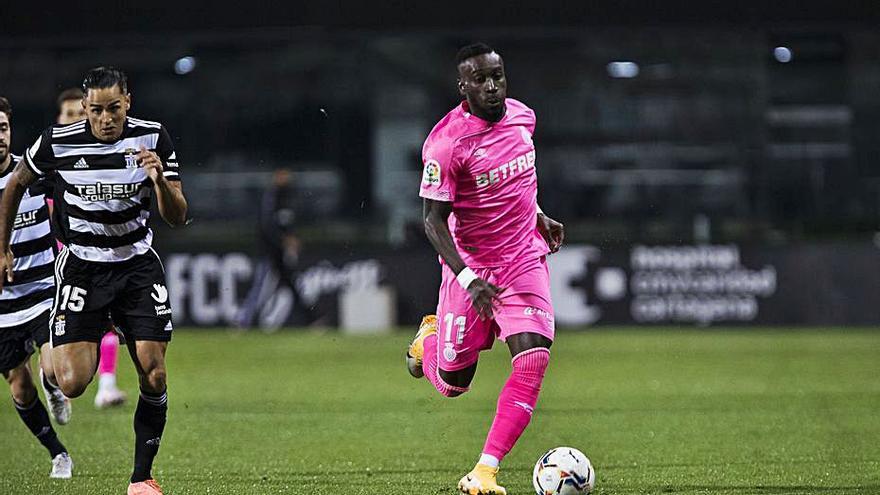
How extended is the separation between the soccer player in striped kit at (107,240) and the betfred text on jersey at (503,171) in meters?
1.55

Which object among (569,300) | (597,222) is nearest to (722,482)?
(569,300)

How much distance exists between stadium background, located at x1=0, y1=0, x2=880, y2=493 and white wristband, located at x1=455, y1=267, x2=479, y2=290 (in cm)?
897

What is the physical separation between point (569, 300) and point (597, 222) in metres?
1.68

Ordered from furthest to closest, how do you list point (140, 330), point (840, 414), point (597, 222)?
1. point (597, 222)
2. point (840, 414)
3. point (140, 330)

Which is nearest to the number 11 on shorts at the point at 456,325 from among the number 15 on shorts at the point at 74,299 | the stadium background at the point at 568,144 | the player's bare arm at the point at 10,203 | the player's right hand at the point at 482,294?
the player's right hand at the point at 482,294

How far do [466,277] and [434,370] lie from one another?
3.31 feet

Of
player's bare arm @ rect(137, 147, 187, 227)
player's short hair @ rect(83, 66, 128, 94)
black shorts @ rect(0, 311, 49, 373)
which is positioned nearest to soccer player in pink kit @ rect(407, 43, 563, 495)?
player's bare arm @ rect(137, 147, 187, 227)

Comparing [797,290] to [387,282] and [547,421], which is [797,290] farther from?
Answer: [547,421]

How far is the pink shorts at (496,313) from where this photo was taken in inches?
291

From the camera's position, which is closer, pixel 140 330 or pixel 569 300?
pixel 140 330

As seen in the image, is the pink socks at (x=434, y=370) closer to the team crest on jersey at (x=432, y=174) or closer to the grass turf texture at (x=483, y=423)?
the grass turf texture at (x=483, y=423)

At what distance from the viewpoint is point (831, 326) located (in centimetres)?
1853

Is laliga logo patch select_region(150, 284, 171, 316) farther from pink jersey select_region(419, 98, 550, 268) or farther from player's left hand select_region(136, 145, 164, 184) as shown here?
pink jersey select_region(419, 98, 550, 268)

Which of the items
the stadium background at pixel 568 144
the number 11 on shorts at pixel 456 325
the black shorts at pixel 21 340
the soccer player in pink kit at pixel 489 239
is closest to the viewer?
the soccer player in pink kit at pixel 489 239
